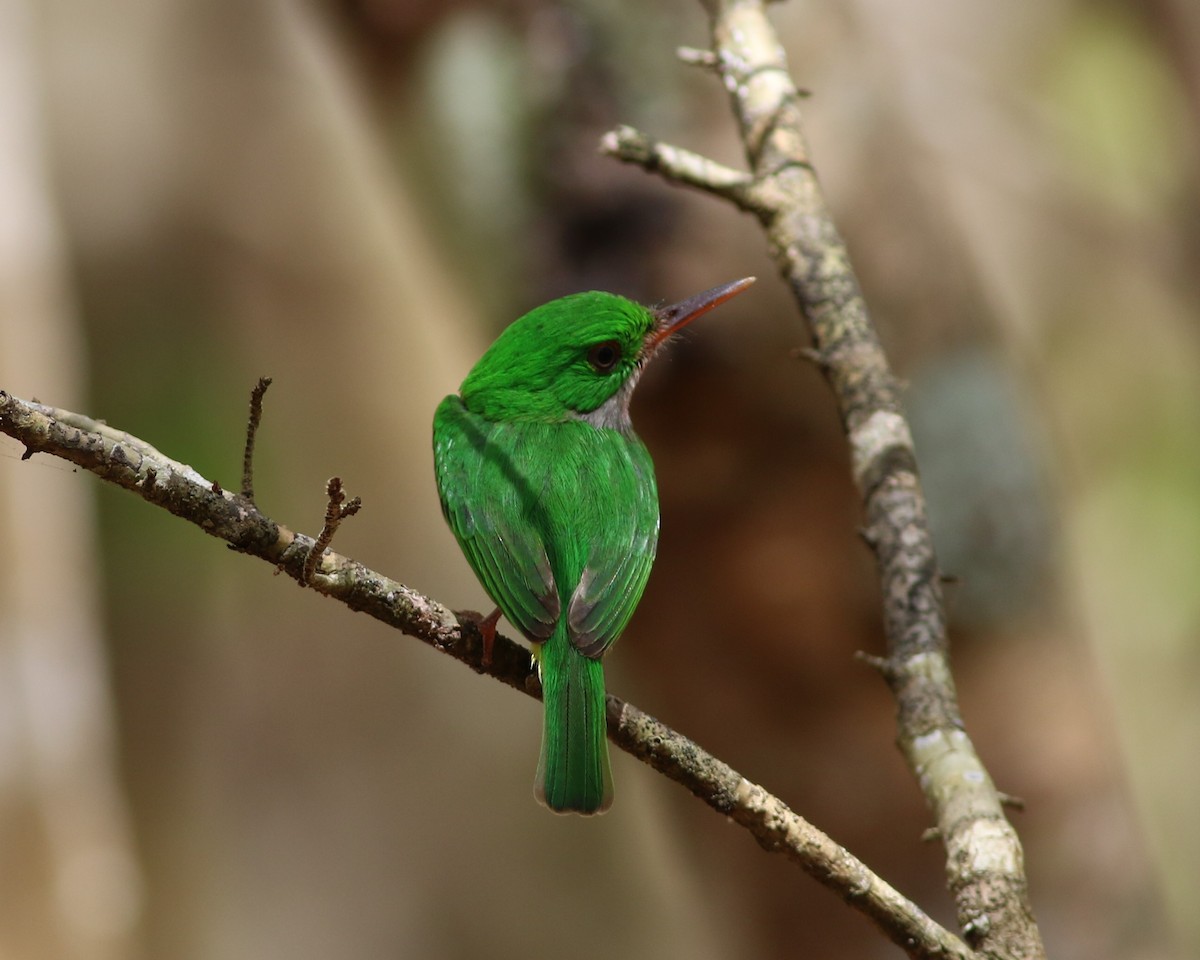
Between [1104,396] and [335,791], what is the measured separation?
5022 millimetres

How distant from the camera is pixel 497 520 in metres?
2.05

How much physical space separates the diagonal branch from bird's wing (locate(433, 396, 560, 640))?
0.15 m

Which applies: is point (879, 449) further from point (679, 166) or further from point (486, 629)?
point (486, 629)

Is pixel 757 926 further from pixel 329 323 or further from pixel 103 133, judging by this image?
pixel 103 133

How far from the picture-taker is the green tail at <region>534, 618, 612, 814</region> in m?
1.79

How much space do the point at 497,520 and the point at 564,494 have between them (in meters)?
0.13

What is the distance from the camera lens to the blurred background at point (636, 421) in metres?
4.28

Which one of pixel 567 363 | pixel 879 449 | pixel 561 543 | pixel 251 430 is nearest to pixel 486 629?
pixel 561 543

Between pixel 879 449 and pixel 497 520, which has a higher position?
pixel 879 449

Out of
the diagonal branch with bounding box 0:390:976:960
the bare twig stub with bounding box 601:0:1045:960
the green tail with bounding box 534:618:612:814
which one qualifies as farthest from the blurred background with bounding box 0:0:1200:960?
the diagonal branch with bounding box 0:390:976:960

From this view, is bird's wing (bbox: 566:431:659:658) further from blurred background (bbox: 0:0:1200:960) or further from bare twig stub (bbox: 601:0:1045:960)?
blurred background (bbox: 0:0:1200:960)

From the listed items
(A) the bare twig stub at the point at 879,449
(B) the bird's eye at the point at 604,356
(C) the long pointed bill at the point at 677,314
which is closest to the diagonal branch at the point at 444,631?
(A) the bare twig stub at the point at 879,449

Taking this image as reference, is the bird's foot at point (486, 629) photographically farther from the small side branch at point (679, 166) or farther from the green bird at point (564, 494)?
the small side branch at point (679, 166)

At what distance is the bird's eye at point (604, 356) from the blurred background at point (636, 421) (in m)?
0.84
